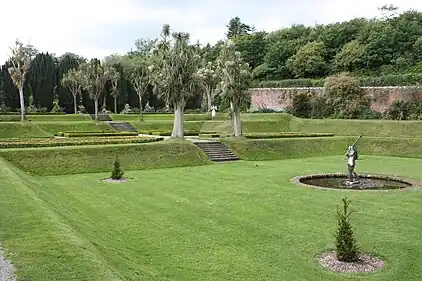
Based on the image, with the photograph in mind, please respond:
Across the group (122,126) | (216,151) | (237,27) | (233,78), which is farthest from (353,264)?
(237,27)

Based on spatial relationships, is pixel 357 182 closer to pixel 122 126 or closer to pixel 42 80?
pixel 122 126

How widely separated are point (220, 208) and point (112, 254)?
5.22 metres

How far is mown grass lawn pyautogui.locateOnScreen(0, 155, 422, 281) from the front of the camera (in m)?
7.80

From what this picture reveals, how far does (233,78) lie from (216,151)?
5.61 meters

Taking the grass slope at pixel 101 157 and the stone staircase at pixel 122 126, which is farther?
the stone staircase at pixel 122 126

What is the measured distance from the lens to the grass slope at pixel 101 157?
844 inches

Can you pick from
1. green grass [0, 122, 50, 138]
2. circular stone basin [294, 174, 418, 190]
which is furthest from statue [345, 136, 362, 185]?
green grass [0, 122, 50, 138]

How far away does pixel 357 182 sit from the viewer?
17828 millimetres

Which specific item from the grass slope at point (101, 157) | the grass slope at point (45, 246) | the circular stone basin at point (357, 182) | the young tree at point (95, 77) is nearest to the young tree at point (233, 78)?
the grass slope at point (101, 157)

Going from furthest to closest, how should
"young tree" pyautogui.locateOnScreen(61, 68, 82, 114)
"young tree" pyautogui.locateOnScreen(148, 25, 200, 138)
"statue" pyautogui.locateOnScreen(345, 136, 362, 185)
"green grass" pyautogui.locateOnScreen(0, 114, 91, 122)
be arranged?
"young tree" pyautogui.locateOnScreen(61, 68, 82, 114), "green grass" pyautogui.locateOnScreen(0, 114, 91, 122), "young tree" pyautogui.locateOnScreen(148, 25, 200, 138), "statue" pyautogui.locateOnScreen(345, 136, 362, 185)

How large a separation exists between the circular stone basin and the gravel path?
12646 mm

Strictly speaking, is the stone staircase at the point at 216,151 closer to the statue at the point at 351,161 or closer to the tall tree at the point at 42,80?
the statue at the point at 351,161

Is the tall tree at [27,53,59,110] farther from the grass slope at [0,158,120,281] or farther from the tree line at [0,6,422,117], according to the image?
the grass slope at [0,158,120,281]

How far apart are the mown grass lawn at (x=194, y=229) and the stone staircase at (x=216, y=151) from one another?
798 centimetres
